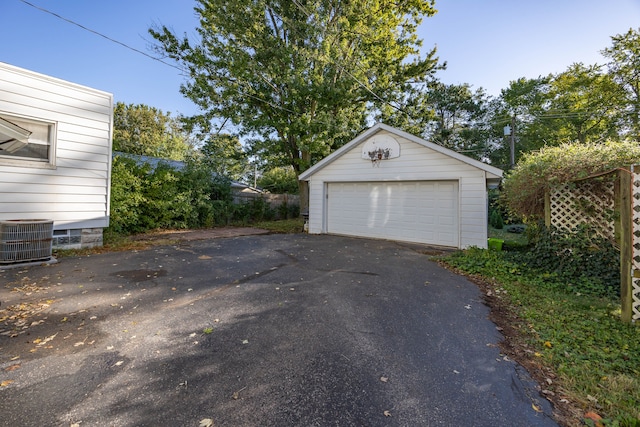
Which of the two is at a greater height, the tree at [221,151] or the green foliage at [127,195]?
the tree at [221,151]

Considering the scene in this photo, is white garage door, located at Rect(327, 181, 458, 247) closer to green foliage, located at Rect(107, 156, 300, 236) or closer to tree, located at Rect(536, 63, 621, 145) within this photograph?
green foliage, located at Rect(107, 156, 300, 236)

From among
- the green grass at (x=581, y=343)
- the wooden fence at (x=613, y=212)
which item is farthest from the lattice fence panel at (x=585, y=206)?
the green grass at (x=581, y=343)

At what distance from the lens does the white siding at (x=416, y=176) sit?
24.6 feet

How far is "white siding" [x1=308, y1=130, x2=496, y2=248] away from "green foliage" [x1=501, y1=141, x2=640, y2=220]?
0.84 metres

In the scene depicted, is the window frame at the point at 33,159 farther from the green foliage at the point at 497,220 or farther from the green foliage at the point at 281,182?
the green foliage at the point at 497,220

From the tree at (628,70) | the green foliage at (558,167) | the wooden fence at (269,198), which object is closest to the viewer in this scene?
the green foliage at (558,167)

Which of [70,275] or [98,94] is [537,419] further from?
[98,94]

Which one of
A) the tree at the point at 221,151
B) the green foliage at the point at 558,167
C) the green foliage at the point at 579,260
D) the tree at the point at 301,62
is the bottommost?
the green foliage at the point at 579,260

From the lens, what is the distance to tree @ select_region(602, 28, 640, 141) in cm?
1571

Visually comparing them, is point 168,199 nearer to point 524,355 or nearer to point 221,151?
point 221,151

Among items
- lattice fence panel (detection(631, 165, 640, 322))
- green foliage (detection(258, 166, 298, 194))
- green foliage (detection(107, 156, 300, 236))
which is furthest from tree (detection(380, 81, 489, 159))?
lattice fence panel (detection(631, 165, 640, 322))

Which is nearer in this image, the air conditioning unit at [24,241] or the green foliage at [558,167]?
the green foliage at [558,167]

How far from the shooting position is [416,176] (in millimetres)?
8445

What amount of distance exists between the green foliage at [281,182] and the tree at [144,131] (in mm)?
8159
